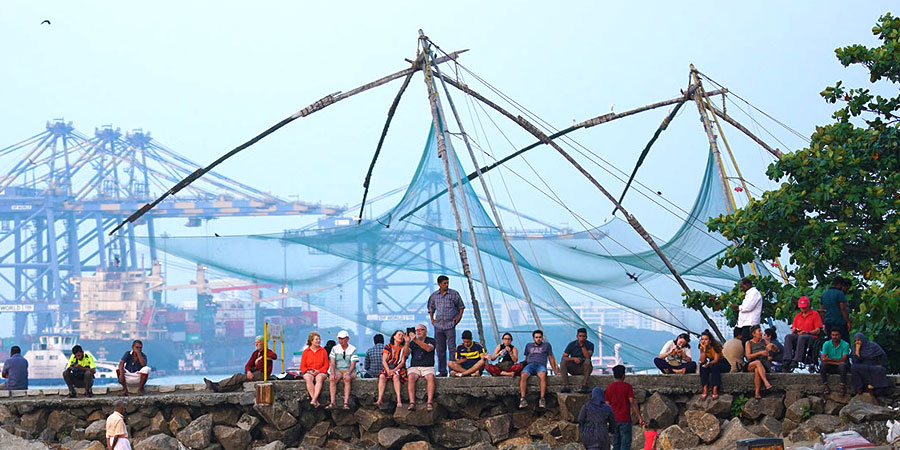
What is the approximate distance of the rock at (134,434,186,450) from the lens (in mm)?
17500

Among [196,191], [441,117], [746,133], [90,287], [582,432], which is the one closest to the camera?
[582,432]

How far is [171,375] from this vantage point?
436 ft

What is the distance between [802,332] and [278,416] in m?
7.63

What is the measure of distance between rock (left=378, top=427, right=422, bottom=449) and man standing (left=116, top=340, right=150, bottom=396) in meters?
4.27

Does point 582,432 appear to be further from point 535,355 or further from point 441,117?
point 441,117

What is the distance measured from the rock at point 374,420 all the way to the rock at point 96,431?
162 inches

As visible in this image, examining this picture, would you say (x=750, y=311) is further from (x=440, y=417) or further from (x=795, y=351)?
(x=440, y=417)

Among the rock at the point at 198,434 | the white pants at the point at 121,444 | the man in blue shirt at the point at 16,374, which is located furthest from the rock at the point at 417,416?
the man in blue shirt at the point at 16,374

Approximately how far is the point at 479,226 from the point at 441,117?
1974 millimetres

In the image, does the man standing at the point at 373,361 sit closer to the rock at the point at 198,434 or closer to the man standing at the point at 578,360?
the rock at the point at 198,434

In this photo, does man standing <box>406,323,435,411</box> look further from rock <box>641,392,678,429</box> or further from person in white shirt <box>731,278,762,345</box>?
person in white shirt <box>731,278,762,345</box>

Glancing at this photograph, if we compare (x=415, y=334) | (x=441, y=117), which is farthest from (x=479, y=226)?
(x=415, y=334)

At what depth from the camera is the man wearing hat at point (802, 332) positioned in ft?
54.3

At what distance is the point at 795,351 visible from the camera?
16.7m
